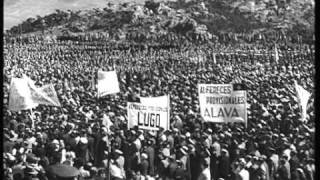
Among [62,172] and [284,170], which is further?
[62,172]

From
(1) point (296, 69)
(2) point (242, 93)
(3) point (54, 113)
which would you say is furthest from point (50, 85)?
(1) point (296, 69)

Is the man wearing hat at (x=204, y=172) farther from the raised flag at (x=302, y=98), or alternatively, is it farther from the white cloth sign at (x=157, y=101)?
the raised flag at (x=302, y=98)

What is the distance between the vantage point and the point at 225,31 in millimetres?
11484

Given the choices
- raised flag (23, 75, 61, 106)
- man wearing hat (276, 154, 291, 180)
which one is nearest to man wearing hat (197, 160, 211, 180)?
man wearing hat (276, 154, 291, 180)

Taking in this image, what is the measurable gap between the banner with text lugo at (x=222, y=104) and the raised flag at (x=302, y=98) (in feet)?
3.03

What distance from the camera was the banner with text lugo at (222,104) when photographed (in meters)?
10.2

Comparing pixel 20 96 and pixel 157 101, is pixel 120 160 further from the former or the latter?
pixel 20 96

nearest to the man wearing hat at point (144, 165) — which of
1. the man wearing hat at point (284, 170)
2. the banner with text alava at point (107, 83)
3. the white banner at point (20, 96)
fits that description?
the banner with text alava at point (107, 83)

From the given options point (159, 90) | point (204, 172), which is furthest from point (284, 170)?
point (159, 90)

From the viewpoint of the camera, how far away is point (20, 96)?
37.3 ft

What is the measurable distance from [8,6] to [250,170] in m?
5.87

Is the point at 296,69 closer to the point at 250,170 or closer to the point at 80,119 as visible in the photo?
the point at 250,170

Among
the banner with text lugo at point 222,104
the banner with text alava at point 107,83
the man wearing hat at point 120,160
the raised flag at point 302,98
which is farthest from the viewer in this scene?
the banner with text alava at point 107,83

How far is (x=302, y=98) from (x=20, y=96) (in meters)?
5.27
